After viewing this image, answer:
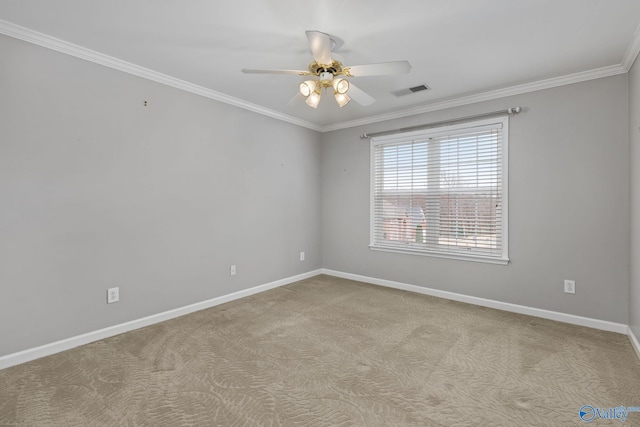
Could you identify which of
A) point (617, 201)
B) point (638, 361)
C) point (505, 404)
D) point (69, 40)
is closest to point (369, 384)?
point (505, 404)

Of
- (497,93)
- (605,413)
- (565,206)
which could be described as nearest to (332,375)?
(605,413)

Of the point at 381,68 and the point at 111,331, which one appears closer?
the point at 381,68

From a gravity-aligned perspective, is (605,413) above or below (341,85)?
below

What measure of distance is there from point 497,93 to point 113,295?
435 cm

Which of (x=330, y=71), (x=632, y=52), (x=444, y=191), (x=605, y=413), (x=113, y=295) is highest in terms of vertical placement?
(x=632, y=52)

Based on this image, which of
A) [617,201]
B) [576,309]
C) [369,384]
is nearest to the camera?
[369,384]

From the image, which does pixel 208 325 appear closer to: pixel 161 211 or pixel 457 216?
pixel 161 211

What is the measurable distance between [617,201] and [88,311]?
4.76m

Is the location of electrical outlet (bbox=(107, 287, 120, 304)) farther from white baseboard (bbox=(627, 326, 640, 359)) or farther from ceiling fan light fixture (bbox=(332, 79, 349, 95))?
white baseboard (bbox=(627, 326, 640, 359))

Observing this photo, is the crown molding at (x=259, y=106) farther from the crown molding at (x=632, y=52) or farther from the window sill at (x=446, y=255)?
the window sill at (x=446, y=255)

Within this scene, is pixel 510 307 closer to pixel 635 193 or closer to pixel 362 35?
pixel 635 193

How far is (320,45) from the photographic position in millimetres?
2035

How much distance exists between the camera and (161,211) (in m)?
3.11

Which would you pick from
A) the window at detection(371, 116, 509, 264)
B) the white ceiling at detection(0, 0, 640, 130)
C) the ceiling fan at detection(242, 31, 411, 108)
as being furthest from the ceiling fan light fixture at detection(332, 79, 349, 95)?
the window at detection(371, 116, 509, 264)
